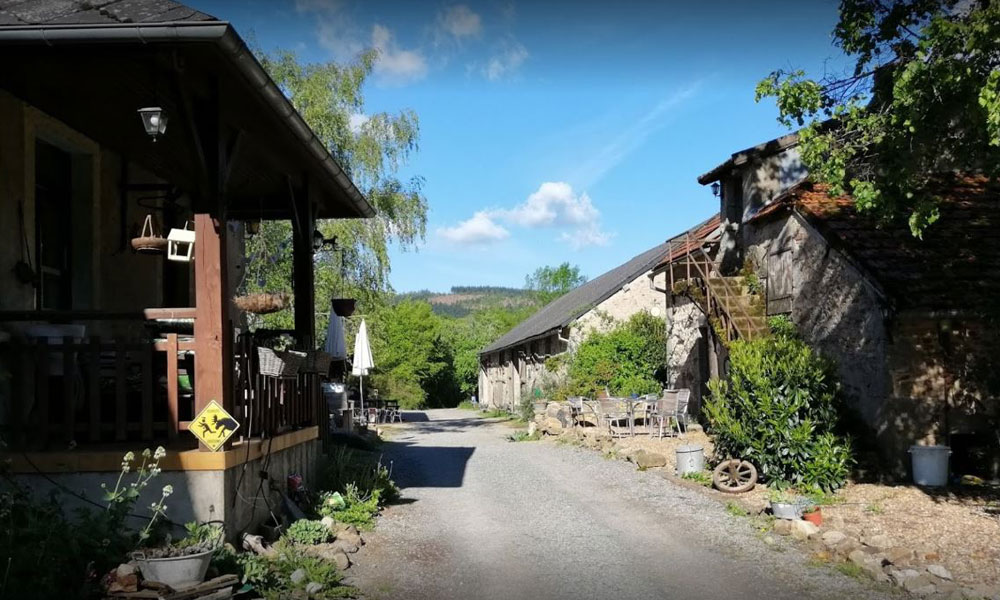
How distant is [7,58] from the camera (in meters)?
6.16

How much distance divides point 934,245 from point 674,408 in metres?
7.21

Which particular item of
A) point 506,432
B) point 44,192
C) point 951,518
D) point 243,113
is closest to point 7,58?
point 243,113

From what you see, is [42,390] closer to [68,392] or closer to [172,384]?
[68,392]

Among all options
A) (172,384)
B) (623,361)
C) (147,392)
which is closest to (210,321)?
(172,384)

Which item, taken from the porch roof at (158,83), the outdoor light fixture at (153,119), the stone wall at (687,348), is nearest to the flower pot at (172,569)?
the porch roof at (158,83)

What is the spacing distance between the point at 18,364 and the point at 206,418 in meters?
1.59

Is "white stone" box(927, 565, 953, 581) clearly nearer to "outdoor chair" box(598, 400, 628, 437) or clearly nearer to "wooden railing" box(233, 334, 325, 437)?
"wooden railing" box(233, 334, 325, 437)

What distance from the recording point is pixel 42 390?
6.41m

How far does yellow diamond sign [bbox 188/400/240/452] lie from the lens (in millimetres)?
6207

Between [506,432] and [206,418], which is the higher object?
[206,418]

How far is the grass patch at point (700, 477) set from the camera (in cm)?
1209

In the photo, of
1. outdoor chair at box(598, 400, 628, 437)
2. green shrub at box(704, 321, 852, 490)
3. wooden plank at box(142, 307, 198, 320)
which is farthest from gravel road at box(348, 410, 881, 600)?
outdoor chair at box(598, 400, 628, 437)

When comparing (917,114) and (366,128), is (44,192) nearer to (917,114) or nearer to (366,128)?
(917,114)

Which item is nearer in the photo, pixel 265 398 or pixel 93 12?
pixel 93 12
